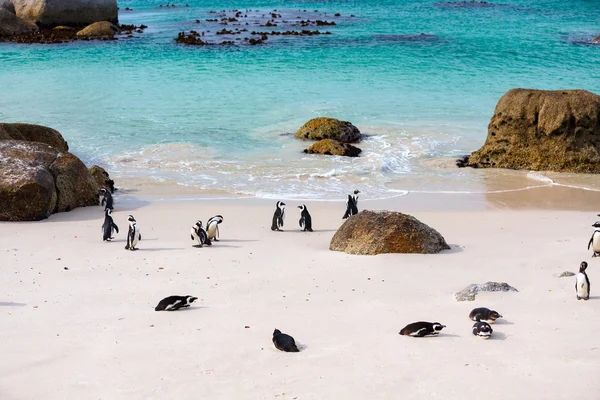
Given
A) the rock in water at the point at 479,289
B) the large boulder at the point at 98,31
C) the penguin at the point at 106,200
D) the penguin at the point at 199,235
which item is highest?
the large boulder at the point at 98,31

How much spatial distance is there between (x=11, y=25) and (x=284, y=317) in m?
42.8

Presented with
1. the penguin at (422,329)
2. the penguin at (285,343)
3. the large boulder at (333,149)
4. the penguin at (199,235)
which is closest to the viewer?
the penguin at (285,343)

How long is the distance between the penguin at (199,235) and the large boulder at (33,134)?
6017 millimetres

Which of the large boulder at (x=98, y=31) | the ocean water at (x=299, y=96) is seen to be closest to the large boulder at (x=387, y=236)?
the ocean water at (x=299, y=96)

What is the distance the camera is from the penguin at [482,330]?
8.02m

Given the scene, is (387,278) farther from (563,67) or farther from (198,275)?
(563,67)

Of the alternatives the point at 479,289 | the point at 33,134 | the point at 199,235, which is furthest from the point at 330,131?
the point at 479,289

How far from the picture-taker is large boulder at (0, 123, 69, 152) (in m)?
16.7

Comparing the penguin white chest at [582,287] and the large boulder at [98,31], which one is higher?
the large boulder at [98,31]

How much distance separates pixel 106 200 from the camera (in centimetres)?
1516

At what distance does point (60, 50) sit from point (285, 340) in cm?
3712

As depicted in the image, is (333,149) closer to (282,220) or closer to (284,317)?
(282,220)

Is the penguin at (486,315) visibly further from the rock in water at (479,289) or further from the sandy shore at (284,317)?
the rock in water at (479,289)

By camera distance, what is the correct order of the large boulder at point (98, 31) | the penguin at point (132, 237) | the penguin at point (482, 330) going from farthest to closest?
the large boulder at point (98, 31) < the penguin at point (132, 237) < the penguin at point (482, 330)
